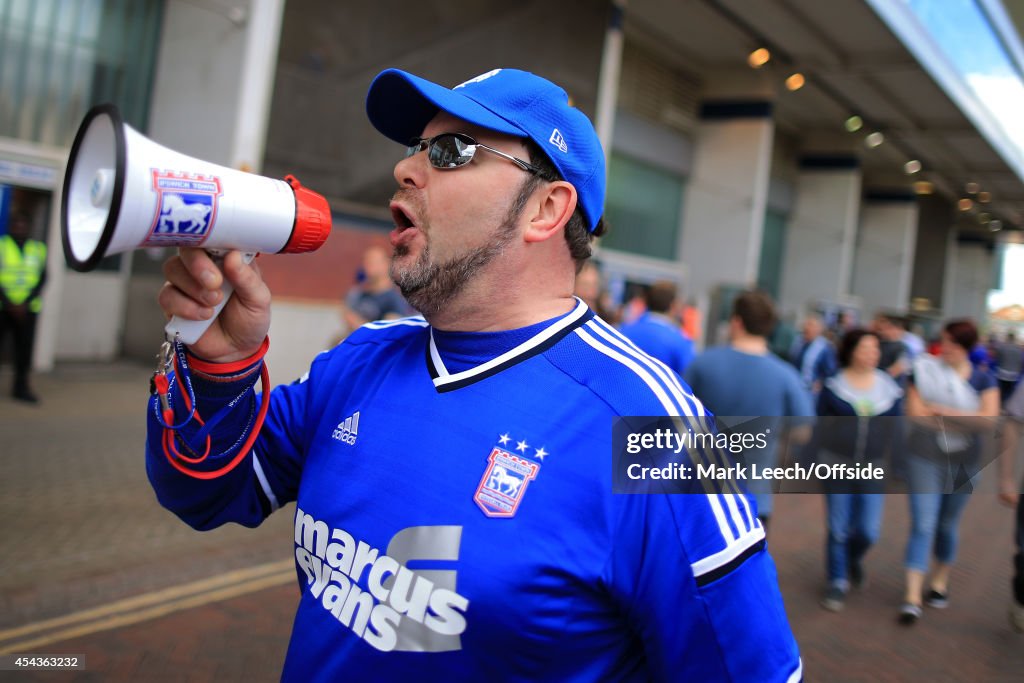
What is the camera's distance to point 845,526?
19.2 feet

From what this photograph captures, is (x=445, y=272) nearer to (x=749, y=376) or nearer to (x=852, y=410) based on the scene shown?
(x=749, y=376)

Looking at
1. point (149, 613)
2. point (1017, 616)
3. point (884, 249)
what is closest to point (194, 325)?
point (149, 613)

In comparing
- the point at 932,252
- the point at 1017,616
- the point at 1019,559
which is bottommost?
the point at 1017,616

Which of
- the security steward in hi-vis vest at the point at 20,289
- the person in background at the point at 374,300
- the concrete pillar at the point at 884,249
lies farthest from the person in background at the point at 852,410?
the concrete pillar at the point at 884,249

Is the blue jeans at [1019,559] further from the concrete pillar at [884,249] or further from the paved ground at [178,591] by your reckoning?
the concrete pillar at [884,249]

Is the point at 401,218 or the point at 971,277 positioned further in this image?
the point at 971,277

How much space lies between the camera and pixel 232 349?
5.49 ft

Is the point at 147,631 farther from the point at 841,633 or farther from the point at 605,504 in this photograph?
the point at 841,633

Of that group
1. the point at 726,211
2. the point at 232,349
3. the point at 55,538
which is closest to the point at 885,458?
the point at 232,349

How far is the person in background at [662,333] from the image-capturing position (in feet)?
18.5

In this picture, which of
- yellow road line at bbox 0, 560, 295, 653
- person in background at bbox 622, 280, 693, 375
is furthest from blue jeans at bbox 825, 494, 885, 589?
yellow road line at bbox 0, 560, 295, 653

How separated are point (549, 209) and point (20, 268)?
335 inches

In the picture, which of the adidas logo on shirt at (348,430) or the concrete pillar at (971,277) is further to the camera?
the concrete pillar at (971,277)

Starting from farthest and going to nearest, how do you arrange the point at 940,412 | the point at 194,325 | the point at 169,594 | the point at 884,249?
the point at 884,249
the point at 940,412
the point at 169,594
the point at 194,325
